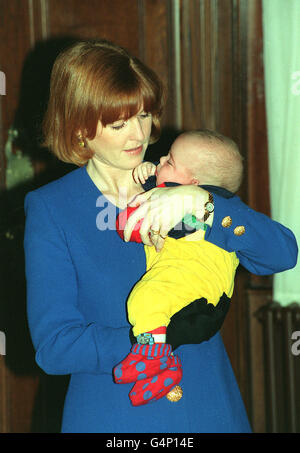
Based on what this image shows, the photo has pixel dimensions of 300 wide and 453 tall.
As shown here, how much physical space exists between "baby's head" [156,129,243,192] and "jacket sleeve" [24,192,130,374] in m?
0.37

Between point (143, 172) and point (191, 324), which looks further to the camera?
point (143, 172)

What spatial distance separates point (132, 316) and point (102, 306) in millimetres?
172

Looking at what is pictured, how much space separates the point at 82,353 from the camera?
1.40m

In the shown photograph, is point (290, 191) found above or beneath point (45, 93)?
beneath

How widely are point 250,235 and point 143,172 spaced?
0.36 m

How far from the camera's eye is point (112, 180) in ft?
5.47

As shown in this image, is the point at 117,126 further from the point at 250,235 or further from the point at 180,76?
the point at 180,76

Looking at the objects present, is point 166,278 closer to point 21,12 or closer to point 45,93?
point 45,93

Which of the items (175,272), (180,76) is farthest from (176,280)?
(180,76)

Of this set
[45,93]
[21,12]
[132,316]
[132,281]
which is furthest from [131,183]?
[21,12]

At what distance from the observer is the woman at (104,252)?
1429mm

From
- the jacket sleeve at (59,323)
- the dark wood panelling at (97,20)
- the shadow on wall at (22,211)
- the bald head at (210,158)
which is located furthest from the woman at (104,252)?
the dark wood panelling at (97,20)

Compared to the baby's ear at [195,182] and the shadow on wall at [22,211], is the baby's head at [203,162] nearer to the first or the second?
the baby's ear at [195,182]

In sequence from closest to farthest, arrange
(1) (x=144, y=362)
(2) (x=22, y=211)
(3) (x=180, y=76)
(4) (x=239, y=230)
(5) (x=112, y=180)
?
1. (1) (x=144, y=362)
2. (4) (x=239, y=230)
3. (5) (x=112, y=180)
4. (2) (x=22, y=211)
5. (3) (x=180, y=76)
